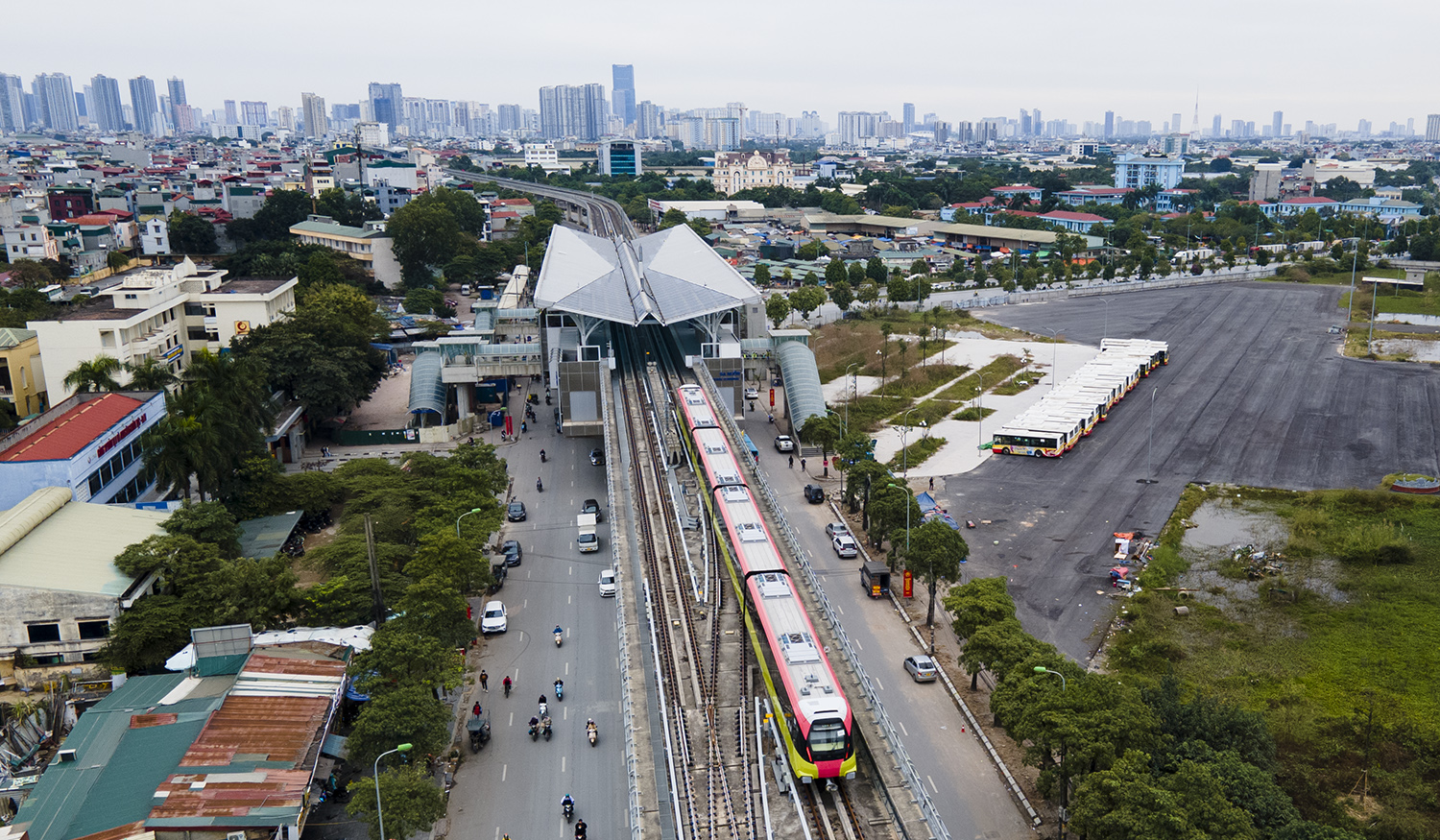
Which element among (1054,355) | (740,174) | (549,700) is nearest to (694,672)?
(549,700)

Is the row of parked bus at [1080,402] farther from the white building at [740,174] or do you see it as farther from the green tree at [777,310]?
the white building at [740,174]

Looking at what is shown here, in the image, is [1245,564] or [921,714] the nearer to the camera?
[921,714]

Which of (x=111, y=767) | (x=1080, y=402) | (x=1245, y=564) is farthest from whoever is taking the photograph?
(x=1080, y=402)

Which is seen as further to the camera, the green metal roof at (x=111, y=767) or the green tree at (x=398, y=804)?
the green metal roof at (x=111, y=767)

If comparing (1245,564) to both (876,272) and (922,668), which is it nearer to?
(922,668)

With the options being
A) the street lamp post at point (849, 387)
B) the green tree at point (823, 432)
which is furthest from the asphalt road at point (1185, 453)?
the street lamp post at point (849, 387)

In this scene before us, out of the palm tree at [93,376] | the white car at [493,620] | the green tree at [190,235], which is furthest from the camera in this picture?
the green tree at [190,235]

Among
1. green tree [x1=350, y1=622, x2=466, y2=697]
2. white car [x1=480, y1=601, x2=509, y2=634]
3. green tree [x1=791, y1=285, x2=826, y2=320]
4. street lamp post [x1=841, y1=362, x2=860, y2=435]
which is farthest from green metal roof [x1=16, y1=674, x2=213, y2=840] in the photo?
green tree [x1=791, y1=285, x2=826, y2=320]
